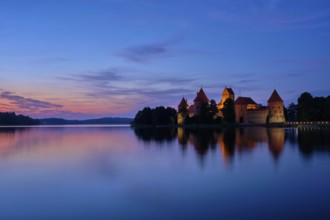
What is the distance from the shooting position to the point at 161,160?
817 inches

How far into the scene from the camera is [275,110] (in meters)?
95.8

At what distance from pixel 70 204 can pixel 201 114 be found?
76421 mm

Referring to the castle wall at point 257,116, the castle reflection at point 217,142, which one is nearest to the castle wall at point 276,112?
the castle wall at point 257,116

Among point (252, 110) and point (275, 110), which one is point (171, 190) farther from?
point (252, 110)

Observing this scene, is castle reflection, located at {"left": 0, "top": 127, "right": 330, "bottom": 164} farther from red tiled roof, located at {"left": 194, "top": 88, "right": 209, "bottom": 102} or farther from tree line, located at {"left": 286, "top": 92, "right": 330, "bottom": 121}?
red tiled roof, located at {"left": 194, "top": 88, "right": 209, "bottom": 102}

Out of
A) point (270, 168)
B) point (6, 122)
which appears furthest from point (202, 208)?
point (6, 122)

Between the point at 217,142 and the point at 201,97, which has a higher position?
the point at 201,97

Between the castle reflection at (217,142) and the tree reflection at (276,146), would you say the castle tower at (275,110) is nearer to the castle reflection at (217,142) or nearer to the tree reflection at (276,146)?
the castle reflection at (217,142)

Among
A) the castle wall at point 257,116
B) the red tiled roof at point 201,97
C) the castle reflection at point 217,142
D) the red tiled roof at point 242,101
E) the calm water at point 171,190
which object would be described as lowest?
the calm water at point 171,190

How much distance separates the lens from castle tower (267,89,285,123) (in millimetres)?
95062

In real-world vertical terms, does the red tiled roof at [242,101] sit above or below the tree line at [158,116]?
above

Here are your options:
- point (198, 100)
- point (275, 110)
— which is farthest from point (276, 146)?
point (198, 100)

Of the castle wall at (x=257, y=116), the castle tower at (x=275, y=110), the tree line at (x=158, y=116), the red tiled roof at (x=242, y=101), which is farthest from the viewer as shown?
the tree line at (x=158, y=116)

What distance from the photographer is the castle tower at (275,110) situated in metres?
95.1
